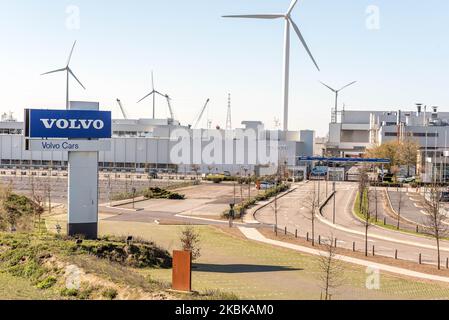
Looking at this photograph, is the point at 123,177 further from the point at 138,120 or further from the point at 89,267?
the point at 89,267

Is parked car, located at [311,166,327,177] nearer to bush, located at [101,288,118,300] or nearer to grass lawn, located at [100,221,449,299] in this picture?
grass lawn, located at [100,221,449,299]

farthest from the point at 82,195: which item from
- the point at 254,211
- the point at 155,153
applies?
the point at 155,153

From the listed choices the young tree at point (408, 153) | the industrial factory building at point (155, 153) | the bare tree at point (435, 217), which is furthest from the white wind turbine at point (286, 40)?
the bare tree at point (435, 217)

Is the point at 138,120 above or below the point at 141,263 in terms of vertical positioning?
above

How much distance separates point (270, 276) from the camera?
30.2m

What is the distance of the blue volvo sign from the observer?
3779 centimetres

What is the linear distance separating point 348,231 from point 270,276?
817 inches

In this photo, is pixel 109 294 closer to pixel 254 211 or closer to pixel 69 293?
pixel 69 293

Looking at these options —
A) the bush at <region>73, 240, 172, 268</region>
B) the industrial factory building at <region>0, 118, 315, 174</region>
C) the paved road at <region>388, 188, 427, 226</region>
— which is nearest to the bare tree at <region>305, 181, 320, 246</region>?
the paved road at <region>388, 188, 427, 226</region>

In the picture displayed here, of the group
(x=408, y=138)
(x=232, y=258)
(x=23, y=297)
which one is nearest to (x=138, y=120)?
(x=408, y=138)

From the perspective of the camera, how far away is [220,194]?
83.5 m

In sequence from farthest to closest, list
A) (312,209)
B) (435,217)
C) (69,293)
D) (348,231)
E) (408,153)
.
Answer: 1. (408,153)
2. (348,231)
3. (312,209)
4. (435,217)
5. (69,293)

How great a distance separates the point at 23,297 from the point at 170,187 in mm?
67650
